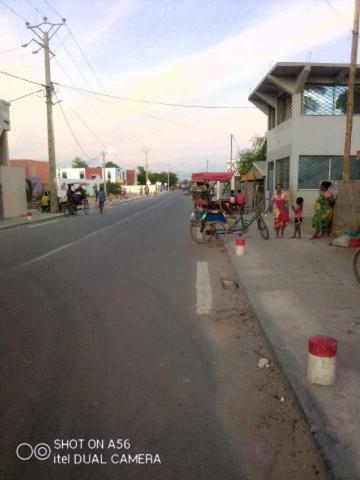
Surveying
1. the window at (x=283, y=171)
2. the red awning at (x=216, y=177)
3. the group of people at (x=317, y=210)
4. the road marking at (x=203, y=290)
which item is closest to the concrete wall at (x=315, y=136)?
the window at (x=283, y=171)

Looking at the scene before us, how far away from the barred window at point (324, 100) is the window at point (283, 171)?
2772 mm

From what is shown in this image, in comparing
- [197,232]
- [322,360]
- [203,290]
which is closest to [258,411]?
[322,360]

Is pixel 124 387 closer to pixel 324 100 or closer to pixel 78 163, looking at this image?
pixel 324 100

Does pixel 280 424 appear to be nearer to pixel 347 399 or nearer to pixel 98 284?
pixel 347 399

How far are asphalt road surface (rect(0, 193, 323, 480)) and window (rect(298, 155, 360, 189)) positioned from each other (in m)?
15.6

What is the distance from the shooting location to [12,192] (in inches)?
1049

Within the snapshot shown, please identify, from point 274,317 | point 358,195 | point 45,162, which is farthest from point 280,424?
point 45,162

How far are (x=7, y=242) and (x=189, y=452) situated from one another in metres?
12.8

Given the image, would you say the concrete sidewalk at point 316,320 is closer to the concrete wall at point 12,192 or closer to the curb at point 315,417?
the curb at point 315,417

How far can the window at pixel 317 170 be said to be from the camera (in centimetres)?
2231

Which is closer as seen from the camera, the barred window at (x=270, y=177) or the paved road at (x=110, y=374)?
the paved road at (x=110, y=374)

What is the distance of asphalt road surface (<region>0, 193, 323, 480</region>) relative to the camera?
9.78ft

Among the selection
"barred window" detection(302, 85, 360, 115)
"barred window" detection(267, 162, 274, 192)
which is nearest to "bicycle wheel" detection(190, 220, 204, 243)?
"barred window" detection(302, 85, 360, 115)

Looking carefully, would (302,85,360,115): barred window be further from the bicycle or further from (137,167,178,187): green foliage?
(137,167,178,187): green foliage
